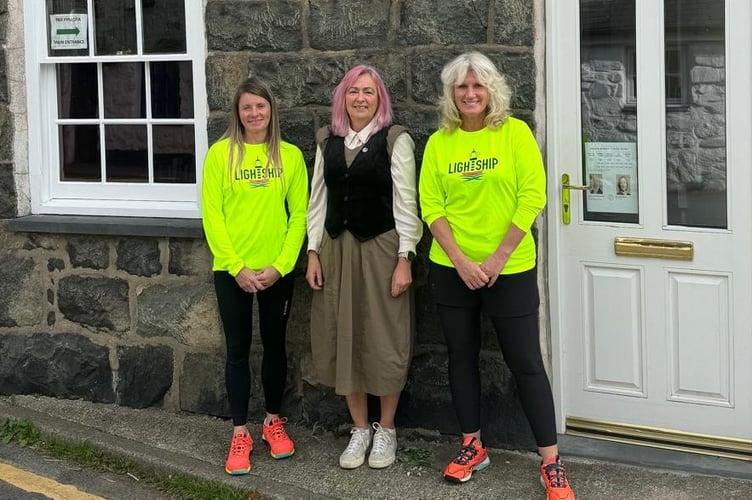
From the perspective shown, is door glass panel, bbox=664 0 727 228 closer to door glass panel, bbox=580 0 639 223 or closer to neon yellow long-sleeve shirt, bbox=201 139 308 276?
door glass panel, bbox=580 0 639 223

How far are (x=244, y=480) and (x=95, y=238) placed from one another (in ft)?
5.88

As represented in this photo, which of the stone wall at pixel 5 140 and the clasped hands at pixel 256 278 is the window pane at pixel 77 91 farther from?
the clasped hands at pixel 256 278

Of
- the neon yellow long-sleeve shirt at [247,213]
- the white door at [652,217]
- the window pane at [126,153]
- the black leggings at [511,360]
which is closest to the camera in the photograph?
the black leggings at [511,360]

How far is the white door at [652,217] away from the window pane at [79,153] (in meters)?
2.73

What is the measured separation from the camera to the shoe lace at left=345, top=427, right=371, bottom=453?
510 cm

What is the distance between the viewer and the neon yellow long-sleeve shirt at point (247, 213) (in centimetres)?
495

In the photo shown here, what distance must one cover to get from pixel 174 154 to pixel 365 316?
1704mm

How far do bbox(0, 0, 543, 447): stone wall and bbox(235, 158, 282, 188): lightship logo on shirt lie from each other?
501 millimetres

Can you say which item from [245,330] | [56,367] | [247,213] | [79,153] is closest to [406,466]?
[245,330]

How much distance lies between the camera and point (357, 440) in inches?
202

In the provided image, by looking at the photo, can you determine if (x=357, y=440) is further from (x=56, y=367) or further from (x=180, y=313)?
(x=56, y=367)

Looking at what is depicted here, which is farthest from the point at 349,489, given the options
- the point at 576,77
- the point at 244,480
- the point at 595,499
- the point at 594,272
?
the point at 576,77

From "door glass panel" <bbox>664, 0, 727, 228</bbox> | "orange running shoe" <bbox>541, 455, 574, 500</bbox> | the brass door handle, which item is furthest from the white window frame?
"door glass panel" <bbox>664, 0, 727, 228</bbox>

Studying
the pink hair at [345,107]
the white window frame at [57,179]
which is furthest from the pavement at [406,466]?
the pink hair at [345,107]
